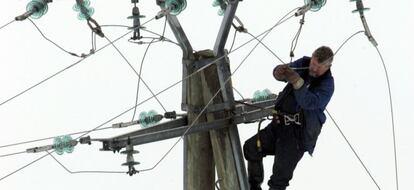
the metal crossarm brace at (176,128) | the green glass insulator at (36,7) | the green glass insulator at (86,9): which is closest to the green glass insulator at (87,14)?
the green glass insulator at (86,9)

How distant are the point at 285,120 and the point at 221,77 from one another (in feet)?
1.90

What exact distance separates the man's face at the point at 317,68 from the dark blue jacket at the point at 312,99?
3 cm

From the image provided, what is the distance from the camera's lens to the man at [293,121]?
6.18 m

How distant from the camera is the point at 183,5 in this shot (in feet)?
20.7

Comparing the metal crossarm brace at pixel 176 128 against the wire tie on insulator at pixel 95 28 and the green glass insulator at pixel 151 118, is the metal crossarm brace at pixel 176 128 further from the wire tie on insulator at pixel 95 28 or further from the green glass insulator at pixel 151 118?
the wire tie on insulator at pixel 95 28

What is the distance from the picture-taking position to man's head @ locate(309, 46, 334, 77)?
6.19 m

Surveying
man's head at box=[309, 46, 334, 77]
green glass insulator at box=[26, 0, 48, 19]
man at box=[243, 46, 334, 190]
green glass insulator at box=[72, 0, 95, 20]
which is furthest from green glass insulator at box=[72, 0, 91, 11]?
man's head at box=[309, 46, 334, 77]

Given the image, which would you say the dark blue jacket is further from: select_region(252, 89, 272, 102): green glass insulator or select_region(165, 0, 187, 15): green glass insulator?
select_region(165, 0, 187, 15): green glass insulator

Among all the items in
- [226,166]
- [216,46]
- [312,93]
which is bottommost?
[226,166]

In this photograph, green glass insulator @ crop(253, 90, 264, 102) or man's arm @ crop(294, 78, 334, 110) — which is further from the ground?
green glass insulator @ crop(253, 90, 264, 102)

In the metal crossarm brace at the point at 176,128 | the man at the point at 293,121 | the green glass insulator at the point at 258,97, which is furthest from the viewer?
the green glass insulator at the point at 258,97

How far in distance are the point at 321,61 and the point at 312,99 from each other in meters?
0.30

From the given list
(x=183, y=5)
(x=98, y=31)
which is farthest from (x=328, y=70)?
(x=98, y=31)

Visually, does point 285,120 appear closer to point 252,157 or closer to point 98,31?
point 252,157
